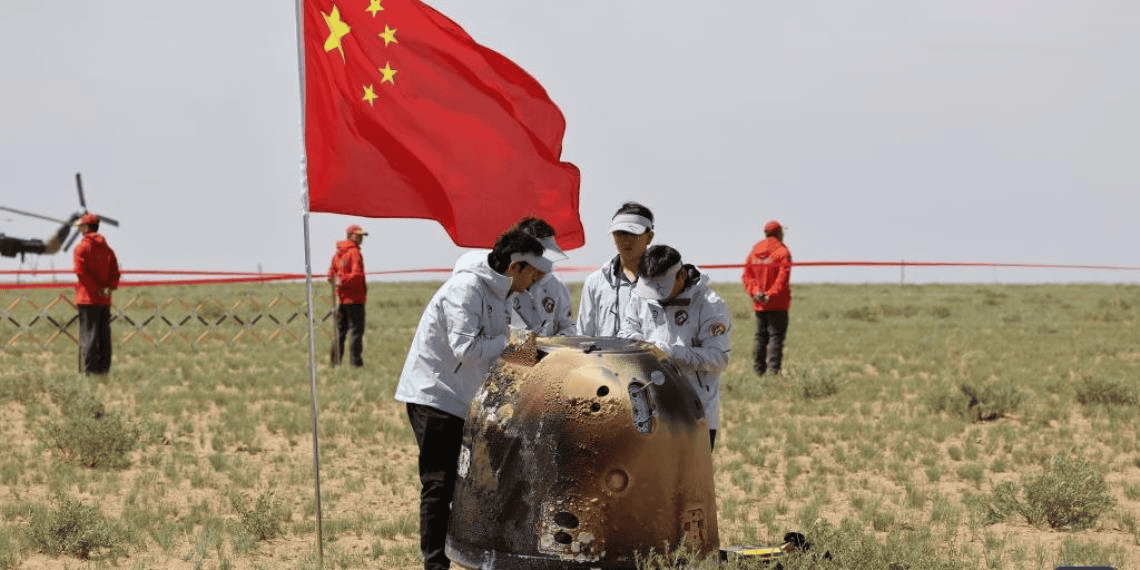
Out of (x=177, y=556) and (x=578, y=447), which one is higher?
(x=578, y=447)

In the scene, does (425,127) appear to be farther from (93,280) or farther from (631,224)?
(93,280)

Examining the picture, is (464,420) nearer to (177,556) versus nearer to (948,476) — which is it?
Answer: (177,556)

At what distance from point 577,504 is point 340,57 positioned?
3.13 m

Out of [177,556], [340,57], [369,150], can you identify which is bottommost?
[177,556]

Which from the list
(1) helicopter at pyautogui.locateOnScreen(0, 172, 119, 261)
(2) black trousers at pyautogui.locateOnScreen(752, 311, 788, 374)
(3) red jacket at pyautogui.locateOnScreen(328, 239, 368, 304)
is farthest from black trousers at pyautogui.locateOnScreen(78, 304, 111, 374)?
(1) helicopter at pyautogui.locateOnScreen(0, 172, 119, 261)

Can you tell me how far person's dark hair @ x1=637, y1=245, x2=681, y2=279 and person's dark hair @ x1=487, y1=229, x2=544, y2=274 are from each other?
60 cm

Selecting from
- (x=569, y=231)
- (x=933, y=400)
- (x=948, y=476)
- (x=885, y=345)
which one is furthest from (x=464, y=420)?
(x=885, y=345)

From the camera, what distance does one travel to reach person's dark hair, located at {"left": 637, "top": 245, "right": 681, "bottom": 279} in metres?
5.90

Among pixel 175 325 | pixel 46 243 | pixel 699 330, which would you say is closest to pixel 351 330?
pixel 699 330

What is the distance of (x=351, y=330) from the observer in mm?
16875

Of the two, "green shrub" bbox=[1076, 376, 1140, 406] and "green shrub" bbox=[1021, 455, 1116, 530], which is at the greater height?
"green shrub" bbox=[1076, 376, 1140, 406]

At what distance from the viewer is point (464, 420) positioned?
230 inches

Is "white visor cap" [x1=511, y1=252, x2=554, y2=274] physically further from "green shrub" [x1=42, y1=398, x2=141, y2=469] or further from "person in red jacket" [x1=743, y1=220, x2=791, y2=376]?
"person in red jacket" [x1=743, y1=220, x2=791, y2=376]

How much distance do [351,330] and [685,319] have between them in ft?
37.5
